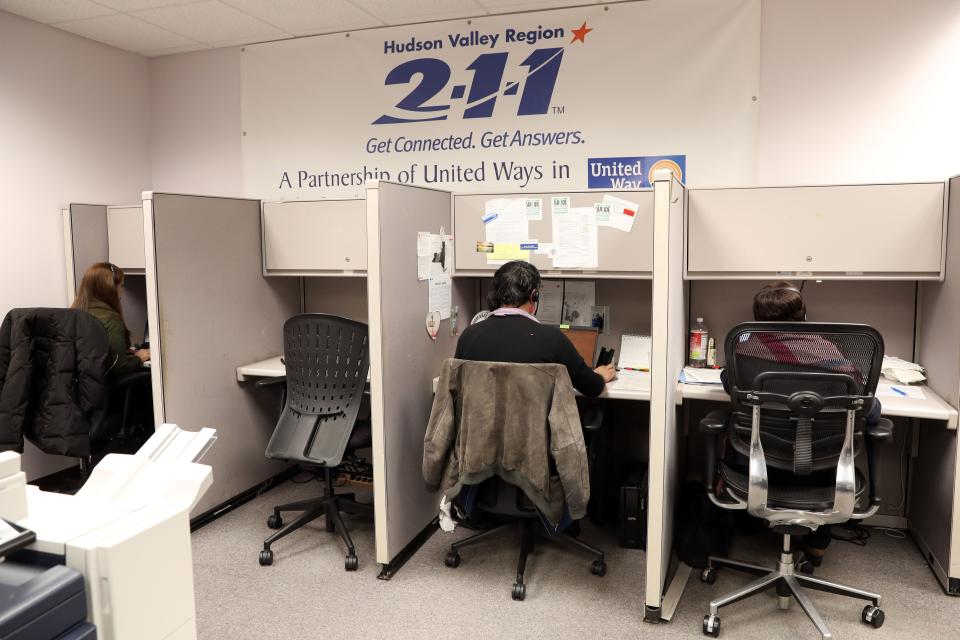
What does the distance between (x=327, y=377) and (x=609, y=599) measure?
4.26ft

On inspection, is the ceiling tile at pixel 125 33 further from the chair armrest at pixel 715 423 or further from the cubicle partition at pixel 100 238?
the chair armrest at pixel 715 423

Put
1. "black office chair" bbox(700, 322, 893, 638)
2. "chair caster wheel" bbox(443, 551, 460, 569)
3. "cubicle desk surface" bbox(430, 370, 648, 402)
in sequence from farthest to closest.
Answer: "chair caster wheel" bbox(443, 551, 460, 569) < "cubicle desk surface" bbox(430, 370, 648, 402) < "black office chair" bbox(700, 322, 893, 638)

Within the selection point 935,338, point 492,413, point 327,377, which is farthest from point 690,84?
point 327,377

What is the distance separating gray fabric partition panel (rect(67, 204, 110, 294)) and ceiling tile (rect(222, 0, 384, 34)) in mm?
1265

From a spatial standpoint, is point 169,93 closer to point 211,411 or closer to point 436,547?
point 211,411

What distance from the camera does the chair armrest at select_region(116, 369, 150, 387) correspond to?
9.79ft

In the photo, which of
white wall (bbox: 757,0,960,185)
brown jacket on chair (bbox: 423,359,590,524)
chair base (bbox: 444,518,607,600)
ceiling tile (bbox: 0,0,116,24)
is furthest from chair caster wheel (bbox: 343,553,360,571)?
ceiling tile (bbox: 0,0,116,24)

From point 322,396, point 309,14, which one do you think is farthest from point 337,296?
point 309,14

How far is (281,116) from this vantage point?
370 cm

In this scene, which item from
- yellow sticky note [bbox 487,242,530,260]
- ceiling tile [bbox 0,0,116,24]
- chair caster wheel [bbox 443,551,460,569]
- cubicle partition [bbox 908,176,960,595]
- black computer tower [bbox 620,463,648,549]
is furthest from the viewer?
ceiling tile [bbox 0,0,116,24]

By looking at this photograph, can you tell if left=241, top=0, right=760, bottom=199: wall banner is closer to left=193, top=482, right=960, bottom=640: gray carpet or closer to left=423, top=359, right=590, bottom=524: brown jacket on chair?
left=423, top=359, right=590, bottom=524: brown jacket on chair

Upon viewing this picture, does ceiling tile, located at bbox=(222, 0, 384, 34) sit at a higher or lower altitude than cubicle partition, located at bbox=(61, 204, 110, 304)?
higher

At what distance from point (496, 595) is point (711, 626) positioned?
0.71 m

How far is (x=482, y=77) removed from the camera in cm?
331
